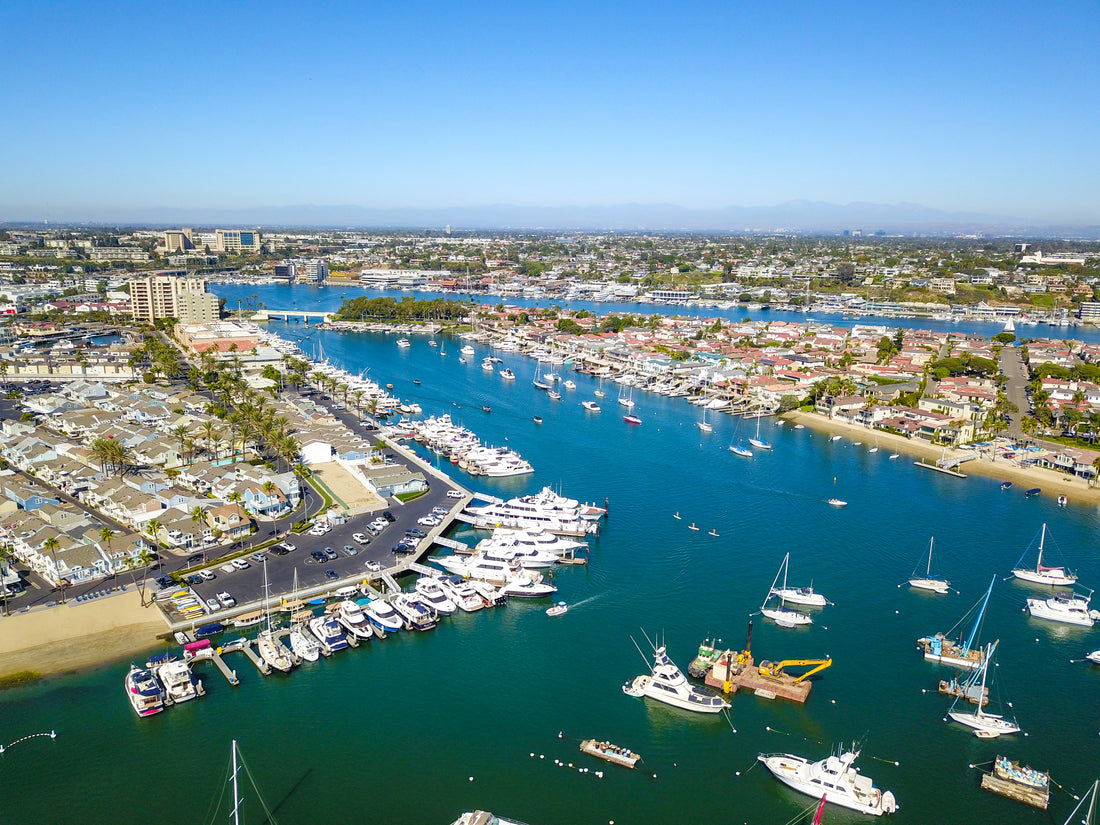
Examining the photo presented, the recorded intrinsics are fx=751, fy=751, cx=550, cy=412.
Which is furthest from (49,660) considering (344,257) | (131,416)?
(344,257)

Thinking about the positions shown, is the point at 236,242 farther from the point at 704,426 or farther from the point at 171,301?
the point at 704,426

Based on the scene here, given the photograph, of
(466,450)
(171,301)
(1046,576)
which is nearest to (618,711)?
(1046,576)

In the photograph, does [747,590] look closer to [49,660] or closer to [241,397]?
[49,660]

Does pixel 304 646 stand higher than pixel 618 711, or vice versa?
pixel 304 646

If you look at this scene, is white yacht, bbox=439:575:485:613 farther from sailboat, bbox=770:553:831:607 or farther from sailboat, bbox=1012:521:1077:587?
sailboat, bbox=1012:521:1077:587

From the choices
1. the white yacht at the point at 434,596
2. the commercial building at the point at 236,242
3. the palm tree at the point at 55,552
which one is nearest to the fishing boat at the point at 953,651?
the white yacht at the point at 434,596
